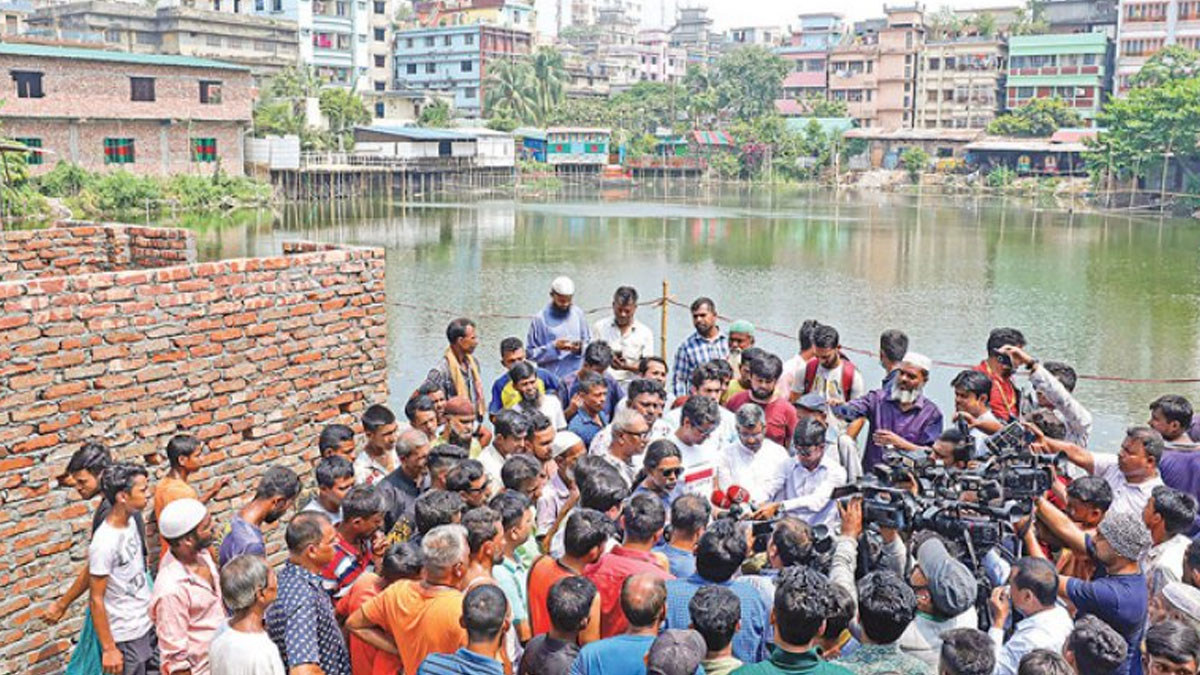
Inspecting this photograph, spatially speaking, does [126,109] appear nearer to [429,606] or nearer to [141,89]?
[141,89]

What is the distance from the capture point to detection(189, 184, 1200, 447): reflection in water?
17109 mm

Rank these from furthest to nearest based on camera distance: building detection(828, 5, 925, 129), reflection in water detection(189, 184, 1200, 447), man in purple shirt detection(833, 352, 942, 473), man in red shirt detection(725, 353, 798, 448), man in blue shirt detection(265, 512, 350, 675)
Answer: building detection(828, 5, 925, 129) → reflection in water detection(189, 184, 1200, 447) → man in red shirt detection(725, 353, 798, 448) → man in purple shirt detection(833, 352, 942, 473) → man in blue shirt detection(265, 512, 350, 675)

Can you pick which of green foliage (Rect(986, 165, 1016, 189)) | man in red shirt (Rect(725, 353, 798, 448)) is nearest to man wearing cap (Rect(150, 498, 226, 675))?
man in red shirt (Rect(725, 353, 798, 448))

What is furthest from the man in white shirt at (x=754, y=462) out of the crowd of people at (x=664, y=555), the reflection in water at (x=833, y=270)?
the reflection in water at (x=833, y=270)

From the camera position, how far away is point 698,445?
17.7 feet

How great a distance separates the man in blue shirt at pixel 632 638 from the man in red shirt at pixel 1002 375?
10.4 ft

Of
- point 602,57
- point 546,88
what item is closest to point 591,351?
point 546,88

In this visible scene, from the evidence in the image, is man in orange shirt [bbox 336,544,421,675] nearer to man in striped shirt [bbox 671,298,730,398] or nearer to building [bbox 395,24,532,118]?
man in striped shirt [bbox 671,298,730,398]

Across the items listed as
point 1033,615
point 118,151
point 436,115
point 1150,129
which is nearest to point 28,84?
point 118,151

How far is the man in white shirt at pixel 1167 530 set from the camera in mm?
4094

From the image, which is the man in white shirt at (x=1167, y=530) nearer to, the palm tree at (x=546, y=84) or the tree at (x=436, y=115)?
the tree at (x=436, y=115)

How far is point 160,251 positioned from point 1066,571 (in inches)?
257

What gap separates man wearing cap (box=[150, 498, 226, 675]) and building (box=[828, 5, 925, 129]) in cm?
6410

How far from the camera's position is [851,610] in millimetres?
3449
